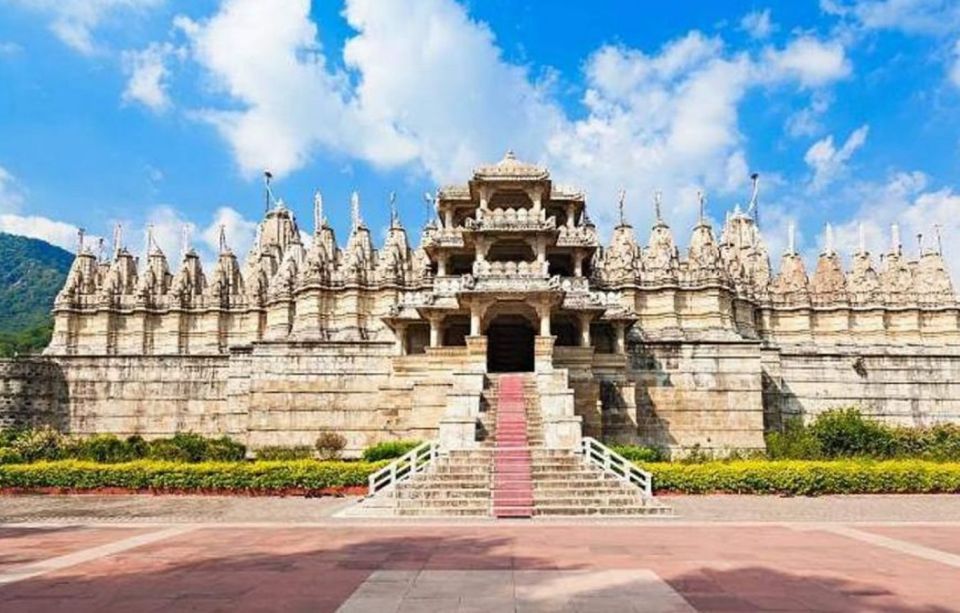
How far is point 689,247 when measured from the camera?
159ft

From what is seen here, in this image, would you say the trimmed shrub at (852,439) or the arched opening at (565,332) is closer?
the trimmed shrub at (852,439)

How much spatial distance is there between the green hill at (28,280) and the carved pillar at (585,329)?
99.6m

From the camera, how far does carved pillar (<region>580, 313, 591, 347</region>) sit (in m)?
30.7

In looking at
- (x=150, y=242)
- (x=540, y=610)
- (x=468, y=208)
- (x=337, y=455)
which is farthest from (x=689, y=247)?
(x=540, y=610)

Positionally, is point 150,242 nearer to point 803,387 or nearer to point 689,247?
point 689,247

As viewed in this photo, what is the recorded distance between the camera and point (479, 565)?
440 inches

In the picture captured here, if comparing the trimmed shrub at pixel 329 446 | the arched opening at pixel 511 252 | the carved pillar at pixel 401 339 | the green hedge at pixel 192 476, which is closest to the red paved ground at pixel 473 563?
the green hedge at pixel 192 476

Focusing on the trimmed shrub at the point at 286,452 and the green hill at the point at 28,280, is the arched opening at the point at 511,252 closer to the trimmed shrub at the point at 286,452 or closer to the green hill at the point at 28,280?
the trimmed shrub at the point at 286,452

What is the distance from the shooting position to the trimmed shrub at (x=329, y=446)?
103ft

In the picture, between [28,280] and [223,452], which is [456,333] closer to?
[223,452]

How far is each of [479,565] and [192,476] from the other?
15.4 meters

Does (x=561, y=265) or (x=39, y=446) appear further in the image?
(x=561, y=265)

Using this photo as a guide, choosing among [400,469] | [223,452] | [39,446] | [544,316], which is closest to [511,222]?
[544,316]

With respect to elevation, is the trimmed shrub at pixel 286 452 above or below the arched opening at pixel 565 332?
below
